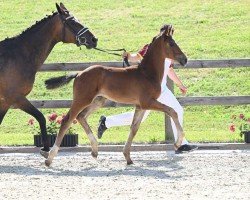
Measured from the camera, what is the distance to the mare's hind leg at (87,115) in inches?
568

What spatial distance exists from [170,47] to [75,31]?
1.51 meters

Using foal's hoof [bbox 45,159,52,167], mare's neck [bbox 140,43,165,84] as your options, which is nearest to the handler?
mare's neck [bbox 140,43,165,84]

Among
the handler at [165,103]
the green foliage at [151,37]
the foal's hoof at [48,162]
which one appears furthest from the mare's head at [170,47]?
the green foliage at [151,37]

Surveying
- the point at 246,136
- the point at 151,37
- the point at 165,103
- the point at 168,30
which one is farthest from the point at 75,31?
the point at 151,37

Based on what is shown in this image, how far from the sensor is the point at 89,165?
14078 millimetres

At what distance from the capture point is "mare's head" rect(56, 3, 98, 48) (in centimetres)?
1444

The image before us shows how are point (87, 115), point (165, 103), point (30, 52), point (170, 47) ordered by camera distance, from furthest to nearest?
point (165, 103) → point (87, 115) → point (30, 52) → point (170, 47)

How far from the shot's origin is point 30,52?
14602mm

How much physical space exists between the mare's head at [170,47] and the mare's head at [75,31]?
1.09 metres

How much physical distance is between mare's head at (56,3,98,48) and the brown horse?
1.49 feet

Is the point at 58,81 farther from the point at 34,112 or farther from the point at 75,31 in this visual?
the point at 75,31

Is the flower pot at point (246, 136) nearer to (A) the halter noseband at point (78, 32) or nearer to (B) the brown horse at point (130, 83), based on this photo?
(B) the brown horse at point (130, 83)

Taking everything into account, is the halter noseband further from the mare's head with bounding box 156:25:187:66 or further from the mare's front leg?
→ the mare's front leg

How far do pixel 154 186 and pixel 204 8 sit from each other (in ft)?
70.0
